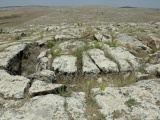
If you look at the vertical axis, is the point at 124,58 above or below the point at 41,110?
above

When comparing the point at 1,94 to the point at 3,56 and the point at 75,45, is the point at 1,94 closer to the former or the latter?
the point at 3,56

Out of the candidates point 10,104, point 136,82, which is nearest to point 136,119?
point 136,82

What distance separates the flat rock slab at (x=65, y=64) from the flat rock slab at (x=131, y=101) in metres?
2.87

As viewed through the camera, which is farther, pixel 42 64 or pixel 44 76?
pixel 42 64

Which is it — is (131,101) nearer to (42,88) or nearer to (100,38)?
(42,88)

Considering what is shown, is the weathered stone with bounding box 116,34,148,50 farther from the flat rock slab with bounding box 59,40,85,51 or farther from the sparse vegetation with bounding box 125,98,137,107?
the sparse vegetation with bounding box 125,98,137,107

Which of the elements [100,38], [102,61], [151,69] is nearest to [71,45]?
[100,38]

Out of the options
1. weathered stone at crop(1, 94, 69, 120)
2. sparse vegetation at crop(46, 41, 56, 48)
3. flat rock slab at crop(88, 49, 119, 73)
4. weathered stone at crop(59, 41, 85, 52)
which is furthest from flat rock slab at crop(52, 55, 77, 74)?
weathered stone at crop(1, 94, 69, 120)

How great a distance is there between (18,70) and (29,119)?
648 centimetres

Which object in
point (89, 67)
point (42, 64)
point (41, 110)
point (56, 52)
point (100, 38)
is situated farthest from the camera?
point (100, 38)

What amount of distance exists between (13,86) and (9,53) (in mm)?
4783

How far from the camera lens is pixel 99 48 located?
14.8m

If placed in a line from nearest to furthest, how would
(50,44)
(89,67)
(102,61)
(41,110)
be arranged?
1. (41,110)
2. (89,67)
3. (102,61)
4. (50,44)

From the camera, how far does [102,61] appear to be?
1271cm
